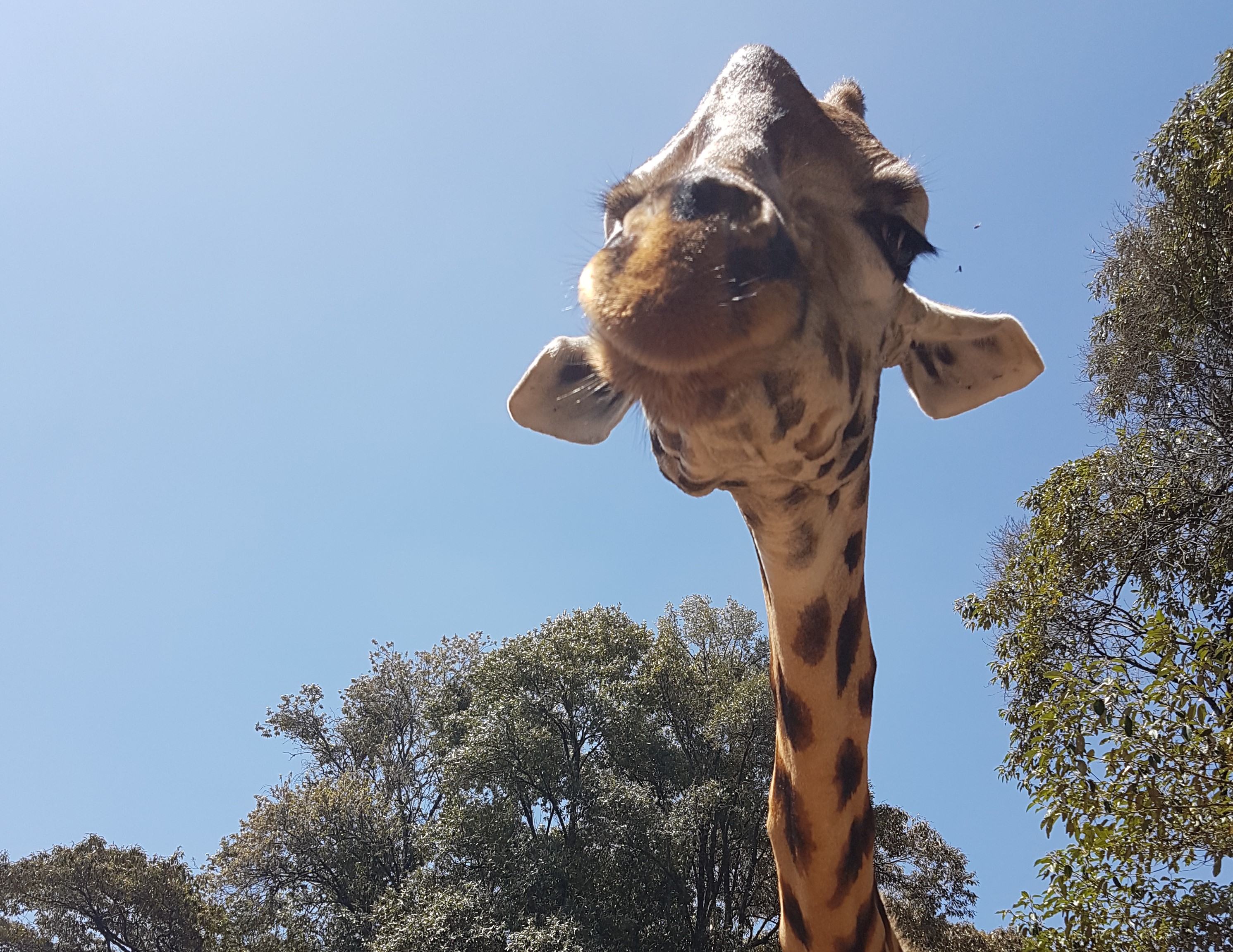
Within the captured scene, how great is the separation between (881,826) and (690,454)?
71.7ft

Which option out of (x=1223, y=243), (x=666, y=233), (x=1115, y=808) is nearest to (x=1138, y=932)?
(x=1115, y=808)

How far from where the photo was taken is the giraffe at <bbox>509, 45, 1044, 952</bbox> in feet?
5.11

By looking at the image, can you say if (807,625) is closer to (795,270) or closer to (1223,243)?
(795,270)

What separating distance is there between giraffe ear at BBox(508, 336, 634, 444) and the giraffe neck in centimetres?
65

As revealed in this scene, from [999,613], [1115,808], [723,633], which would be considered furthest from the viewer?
[723,633]

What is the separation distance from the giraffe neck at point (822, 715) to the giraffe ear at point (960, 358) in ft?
2.50

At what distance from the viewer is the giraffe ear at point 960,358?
2.83 m

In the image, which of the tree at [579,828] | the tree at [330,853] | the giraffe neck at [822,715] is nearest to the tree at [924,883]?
the tree at [579,828]

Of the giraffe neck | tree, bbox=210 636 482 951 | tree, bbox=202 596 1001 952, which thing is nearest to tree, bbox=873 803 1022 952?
tree, bbox=202 596 1001 952

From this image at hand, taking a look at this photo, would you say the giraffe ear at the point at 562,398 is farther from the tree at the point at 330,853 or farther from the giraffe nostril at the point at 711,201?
the tree at the point at 330,853

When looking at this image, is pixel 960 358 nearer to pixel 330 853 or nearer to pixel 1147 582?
pixel 1147 582

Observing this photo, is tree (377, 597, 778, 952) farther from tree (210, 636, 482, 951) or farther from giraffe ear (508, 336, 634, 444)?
giraffe ear (508, 336, 634, 444)

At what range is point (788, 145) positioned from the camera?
2.08 metres

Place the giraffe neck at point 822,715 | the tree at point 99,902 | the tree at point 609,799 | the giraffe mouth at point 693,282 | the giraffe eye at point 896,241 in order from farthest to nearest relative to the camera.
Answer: the tree at point 99,902, the tree at point 609,799, the giraffe neck at point 822,715, the giraffe eye at point 896,241, the giraffe mouth at point 693,282
